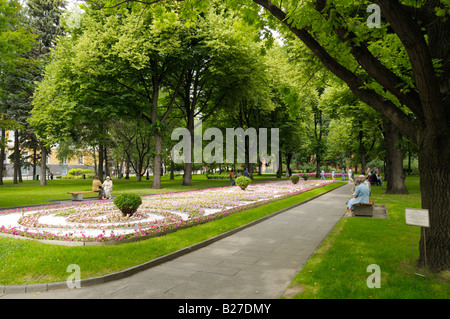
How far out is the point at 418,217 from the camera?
5168 mm

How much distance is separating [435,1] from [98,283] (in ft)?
27.1

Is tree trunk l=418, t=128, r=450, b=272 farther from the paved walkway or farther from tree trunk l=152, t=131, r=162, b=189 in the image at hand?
tree trunk l=152, t=131, r=162, b=189

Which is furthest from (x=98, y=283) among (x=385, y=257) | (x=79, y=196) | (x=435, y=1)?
(x=79, y=196)

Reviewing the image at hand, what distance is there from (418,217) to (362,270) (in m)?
1.43

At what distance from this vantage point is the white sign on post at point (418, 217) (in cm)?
505

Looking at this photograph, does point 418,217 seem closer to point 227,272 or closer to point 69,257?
point 227,272

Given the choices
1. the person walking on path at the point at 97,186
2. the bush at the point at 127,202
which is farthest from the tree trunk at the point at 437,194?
the person walking on path at the point at 97,186

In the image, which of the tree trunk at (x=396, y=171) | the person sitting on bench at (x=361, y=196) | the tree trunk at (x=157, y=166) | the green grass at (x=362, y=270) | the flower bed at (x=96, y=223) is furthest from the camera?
the tree trunk at (x=157, y=166)

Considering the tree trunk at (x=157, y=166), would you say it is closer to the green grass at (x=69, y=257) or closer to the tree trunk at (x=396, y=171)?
the green grass at (x=69, y=257)

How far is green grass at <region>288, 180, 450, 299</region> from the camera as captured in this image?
4.62 m

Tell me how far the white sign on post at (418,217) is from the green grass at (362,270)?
3.30 feet

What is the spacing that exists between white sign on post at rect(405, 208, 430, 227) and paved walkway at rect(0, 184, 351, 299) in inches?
90.1

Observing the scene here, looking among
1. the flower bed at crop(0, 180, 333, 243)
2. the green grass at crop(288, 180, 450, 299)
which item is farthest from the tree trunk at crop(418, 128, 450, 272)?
the flower bed at crop(0, 180, 333, 243)

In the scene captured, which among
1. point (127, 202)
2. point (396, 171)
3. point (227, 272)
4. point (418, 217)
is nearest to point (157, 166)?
point (127, 202)
